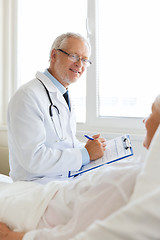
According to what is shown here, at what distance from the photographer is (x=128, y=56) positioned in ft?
7.00

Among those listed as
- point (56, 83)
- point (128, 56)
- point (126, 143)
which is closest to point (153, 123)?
point (126, 143)

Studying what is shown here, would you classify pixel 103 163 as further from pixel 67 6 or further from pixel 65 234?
pixel 67 6

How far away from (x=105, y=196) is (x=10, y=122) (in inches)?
34.3

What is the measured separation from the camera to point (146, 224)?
2.04 feet

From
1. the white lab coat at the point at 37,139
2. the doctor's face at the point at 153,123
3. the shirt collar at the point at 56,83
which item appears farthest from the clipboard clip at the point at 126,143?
the shirt collar at the point at 56,83

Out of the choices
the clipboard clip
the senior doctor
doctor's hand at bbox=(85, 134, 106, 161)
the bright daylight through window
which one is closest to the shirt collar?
the senior doctor

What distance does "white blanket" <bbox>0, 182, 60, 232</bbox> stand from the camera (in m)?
0.91

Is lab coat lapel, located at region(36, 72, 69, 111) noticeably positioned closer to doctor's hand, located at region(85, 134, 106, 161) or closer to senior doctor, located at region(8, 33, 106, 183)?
senior doctor, located at region(8, 33, 106, 183)

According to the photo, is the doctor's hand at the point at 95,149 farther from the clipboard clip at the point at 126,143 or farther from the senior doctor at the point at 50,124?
the clipboard clip at the point at 126,143

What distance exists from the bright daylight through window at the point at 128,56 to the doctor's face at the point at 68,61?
0.55 meters

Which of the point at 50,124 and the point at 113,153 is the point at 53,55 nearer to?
the point at 50,124

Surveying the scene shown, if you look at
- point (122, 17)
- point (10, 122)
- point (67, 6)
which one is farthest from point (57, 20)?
point (10, 122)

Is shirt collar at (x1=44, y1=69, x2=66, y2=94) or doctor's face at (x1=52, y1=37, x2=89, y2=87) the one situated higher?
doctor's face at (x1=52, y1=37, x2=89, y2=87)

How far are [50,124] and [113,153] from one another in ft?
1.32
